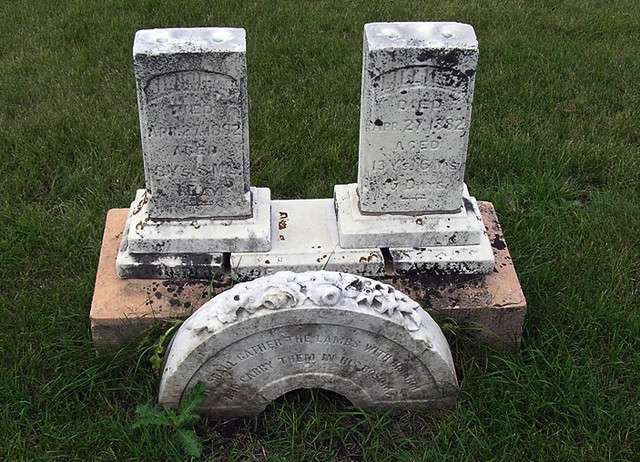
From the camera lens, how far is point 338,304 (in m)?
2.61

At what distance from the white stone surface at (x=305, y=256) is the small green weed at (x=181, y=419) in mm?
548

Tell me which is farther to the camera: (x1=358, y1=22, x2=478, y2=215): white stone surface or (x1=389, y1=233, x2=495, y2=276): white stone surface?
(x1=389, y1=233, x2=495, y2=276): white stone surface

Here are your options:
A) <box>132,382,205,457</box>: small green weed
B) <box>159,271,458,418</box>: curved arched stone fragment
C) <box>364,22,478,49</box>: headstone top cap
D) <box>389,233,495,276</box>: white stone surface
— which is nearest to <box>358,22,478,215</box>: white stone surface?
<box>364,22,478,49</box>: headstone top cap

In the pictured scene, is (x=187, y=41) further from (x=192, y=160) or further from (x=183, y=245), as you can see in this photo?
(x=183, y=245)

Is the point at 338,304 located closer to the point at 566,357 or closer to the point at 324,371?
the point at 324,371

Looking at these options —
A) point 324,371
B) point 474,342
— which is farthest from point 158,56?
point 474,342

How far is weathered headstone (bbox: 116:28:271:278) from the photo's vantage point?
2.83 meters

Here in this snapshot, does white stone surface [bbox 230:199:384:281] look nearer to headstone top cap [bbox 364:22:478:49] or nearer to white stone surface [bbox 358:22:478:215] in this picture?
white stone surface [bbox 358:22:478:215]

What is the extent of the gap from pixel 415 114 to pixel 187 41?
35.2 inches

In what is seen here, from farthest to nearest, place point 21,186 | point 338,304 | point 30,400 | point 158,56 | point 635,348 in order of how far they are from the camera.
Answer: point 21,186
point 635,348
point 30,400
point 158,56
point 338,304

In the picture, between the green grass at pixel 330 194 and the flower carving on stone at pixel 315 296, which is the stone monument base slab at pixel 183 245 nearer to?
the green grass at pixel 330 194

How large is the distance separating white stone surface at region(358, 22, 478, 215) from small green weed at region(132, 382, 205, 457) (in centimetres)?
104

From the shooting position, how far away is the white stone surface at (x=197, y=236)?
313 centimetres

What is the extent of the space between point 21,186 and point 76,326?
4.28 ft
